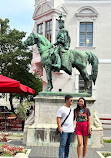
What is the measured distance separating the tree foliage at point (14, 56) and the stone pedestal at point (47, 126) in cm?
1410

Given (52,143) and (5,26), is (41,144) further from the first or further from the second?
(5,26)

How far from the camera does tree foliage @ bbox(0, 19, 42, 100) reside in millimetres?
24344

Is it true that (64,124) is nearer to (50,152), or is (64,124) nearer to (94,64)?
(50,152)

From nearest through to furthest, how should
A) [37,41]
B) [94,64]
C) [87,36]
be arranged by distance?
[37,41]
[94,64]
[87,36]

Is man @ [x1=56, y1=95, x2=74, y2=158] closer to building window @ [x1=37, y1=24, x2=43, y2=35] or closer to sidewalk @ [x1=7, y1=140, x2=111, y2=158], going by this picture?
sidewalk @ [x1=7, y1=140, x2=111, y2=158]

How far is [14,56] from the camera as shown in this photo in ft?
80.6

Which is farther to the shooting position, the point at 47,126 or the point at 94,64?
the point at 94,64

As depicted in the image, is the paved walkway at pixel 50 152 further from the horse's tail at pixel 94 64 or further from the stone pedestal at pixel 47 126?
the horse's tail at pixel 94 64

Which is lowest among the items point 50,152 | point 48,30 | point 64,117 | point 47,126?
point 50,152

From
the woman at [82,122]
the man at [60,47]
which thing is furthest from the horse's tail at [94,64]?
the woman at [82,122]

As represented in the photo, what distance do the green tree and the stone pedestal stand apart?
1410 centimetres

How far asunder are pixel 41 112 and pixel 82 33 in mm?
12791

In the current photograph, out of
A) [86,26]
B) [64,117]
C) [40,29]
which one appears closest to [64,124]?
[64,117]

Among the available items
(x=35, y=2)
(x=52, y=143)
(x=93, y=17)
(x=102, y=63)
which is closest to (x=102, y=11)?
(x=93, y=17)
